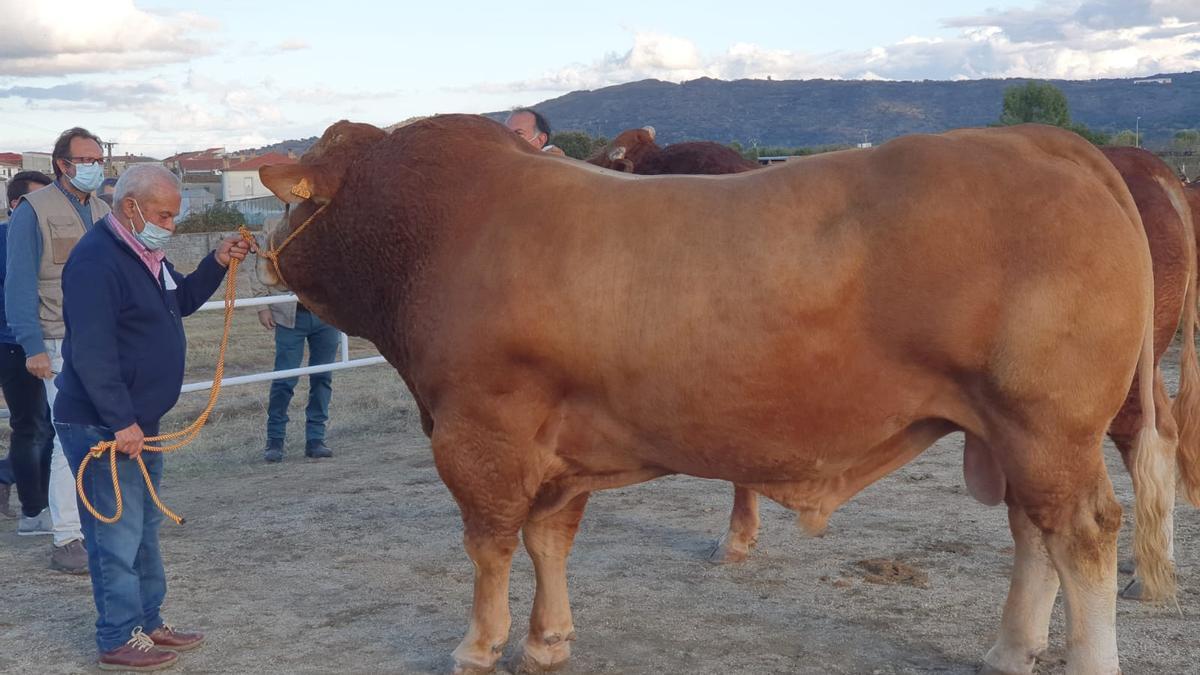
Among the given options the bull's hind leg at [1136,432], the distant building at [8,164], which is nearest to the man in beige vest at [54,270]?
the bull's hind leg at [1136,432]

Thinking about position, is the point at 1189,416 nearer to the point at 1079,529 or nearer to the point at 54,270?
the point at 1079,529

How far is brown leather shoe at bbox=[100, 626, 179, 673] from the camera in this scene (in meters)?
4.73

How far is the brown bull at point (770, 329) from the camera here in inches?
149

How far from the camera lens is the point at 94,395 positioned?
446cm

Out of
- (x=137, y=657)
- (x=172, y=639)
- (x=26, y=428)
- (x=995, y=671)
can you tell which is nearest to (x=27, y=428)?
(x=26, y=428)

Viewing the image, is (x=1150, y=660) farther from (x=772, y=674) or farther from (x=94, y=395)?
(x=94, y=395)

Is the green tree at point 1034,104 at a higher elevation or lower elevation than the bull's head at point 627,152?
higher

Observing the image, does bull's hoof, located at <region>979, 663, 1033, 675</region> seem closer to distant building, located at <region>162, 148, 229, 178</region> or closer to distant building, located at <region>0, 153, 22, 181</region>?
distant building, located at <region>0, 153, 22, 181</region>

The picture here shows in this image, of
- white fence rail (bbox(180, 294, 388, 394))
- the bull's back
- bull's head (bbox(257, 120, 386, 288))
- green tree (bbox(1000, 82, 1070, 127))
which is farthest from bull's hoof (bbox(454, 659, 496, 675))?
green tree (bbox(1000, 82, 1070, 127))

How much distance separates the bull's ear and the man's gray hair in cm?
39

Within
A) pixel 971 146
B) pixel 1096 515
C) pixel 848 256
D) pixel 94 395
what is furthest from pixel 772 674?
pixel 94 395

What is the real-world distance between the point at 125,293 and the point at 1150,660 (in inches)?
169

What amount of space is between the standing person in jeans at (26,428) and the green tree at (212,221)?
97.0 ft

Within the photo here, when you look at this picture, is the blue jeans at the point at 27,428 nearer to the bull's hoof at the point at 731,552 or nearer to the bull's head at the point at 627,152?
the bull's head at the point at 627,152
